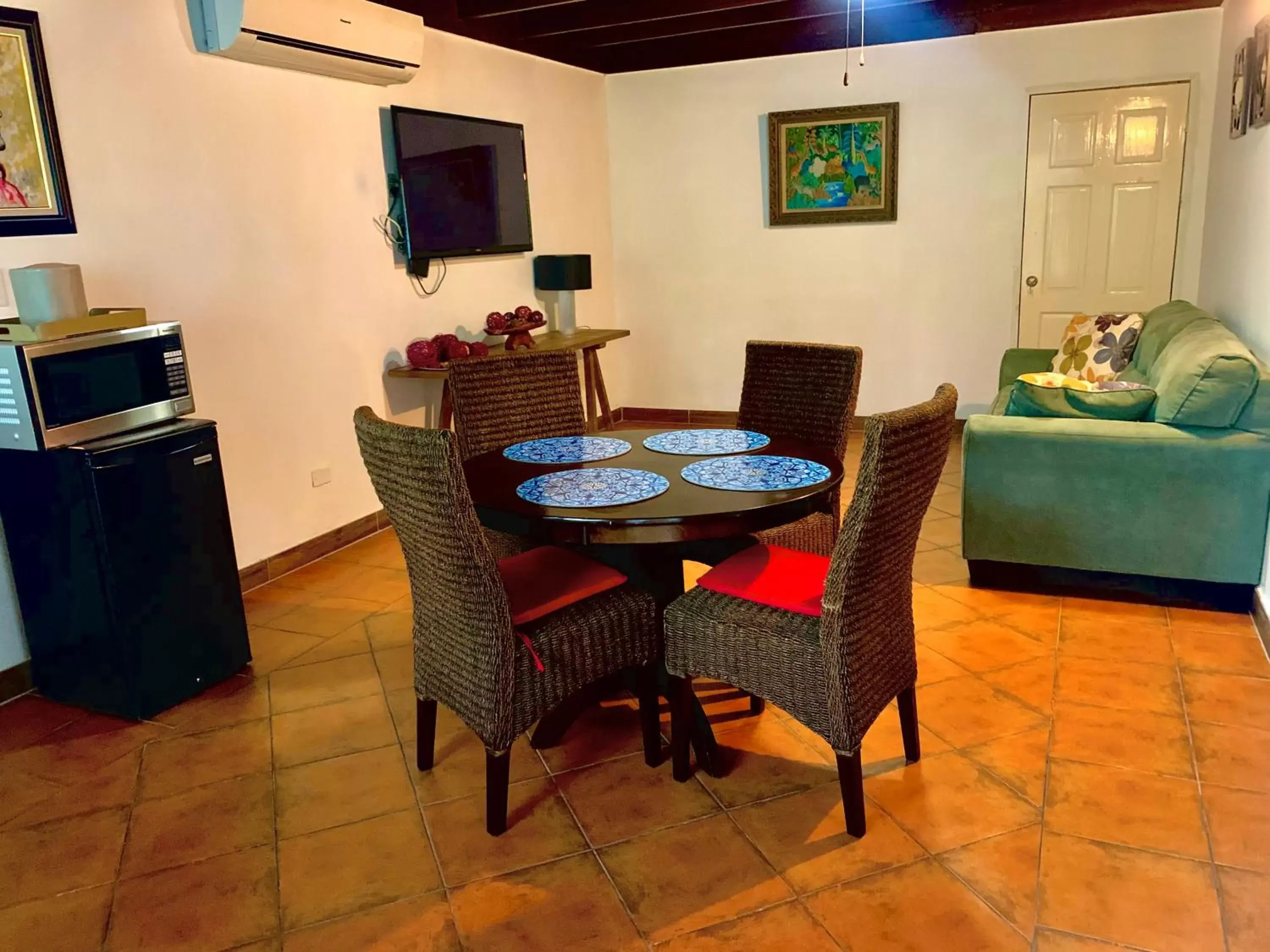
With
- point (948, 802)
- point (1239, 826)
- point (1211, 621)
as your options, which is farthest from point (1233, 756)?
point (1211, 621)

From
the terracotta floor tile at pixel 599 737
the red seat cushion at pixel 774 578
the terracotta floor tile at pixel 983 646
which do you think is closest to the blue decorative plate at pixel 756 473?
the red seat cushion at pixel 774 578

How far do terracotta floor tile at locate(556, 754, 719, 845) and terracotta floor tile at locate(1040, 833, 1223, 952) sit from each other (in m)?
0.74

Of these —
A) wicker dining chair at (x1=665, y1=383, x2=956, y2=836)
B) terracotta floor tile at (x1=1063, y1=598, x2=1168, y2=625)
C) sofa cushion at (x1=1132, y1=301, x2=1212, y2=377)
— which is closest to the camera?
wicker dining chair at (x1=665, y1=383, x2=956, y2=836)

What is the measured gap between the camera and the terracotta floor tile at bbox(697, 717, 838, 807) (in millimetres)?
2258

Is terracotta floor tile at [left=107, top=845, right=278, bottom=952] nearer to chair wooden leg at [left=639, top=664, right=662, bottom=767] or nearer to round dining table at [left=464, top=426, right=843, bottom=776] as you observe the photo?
round dining table at [left=464, top=426, right=843, bottom=776]

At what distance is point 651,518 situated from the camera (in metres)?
1.99

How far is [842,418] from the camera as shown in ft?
9.70

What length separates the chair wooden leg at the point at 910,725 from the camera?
229 centimetres

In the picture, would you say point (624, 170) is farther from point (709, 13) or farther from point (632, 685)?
point (632, 685)

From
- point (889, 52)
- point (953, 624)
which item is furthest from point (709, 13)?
point (953, 624)

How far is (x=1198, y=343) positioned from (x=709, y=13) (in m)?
2.81

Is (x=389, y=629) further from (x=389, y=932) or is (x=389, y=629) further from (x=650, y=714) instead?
(x=389, y=932)

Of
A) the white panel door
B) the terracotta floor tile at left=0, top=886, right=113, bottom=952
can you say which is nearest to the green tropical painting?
the white panel door

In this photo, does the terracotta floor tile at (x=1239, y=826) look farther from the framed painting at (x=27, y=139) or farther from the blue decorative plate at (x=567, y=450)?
the framed painting at (x=27, y=139)
